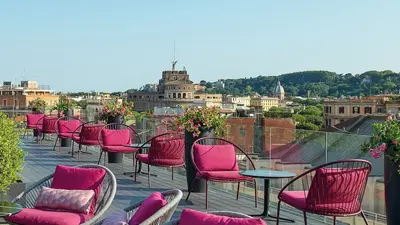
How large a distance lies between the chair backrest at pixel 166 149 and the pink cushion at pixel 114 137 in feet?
5.50

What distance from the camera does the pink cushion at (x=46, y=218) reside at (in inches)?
147

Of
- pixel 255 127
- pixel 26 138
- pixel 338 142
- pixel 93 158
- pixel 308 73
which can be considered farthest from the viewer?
pixel 308 73

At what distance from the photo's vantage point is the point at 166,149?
→ 704cm

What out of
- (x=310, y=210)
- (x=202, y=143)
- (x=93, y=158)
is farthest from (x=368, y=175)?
(x=93, y=158)

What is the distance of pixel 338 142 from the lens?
17.5 ft

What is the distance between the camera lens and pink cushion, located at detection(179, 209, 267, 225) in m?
2.60

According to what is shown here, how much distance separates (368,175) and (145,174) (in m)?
4.72

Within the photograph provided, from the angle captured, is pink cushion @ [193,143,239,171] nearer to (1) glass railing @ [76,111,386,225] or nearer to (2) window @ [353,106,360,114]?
(1) glass railing @ [76,111,386,225]

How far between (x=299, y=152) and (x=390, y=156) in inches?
81.7

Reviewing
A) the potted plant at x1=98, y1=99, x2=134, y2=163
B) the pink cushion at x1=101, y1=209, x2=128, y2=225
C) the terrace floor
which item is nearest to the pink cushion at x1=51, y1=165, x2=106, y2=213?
the pink cushion at x1=101, y1=209, x2=128, y2=225

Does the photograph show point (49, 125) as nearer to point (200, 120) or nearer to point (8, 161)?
point (200, 120)

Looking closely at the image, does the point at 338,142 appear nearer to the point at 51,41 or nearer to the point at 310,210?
the point at 310,210

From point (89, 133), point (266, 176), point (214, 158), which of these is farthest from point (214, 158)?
point (89, 133)

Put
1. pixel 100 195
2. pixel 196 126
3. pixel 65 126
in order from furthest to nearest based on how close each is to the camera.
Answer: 1. pixel 65 126
2. pixel 196 126
3. pixel 100 195
